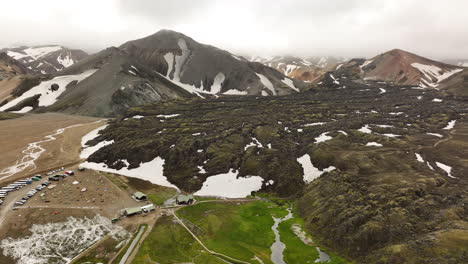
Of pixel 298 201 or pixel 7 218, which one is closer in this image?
pixel 7 218

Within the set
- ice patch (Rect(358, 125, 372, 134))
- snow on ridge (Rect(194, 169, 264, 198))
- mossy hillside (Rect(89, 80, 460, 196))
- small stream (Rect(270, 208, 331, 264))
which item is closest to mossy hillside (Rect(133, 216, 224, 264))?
small stream (Rect(270, 208, 331, 264))

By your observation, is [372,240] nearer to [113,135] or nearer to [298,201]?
[298,201]

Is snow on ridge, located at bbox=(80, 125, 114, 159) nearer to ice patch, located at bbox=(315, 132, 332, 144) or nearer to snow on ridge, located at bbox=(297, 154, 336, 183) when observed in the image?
snow on ridge, located at bbox=(297, 154, 336, 183)

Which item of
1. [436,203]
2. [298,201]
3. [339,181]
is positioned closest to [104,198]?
[298,201]

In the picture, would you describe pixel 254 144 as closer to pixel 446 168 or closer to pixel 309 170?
pixel 309 170

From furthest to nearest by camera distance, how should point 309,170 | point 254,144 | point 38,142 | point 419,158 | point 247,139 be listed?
point 247,139 → point 38,142 → point 254,144 → point 309,170 → point 419,158

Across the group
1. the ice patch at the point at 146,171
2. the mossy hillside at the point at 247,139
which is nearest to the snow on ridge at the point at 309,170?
the mossy hillside at the point at 247,139

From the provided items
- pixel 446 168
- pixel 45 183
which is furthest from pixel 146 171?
pixel 446 168
